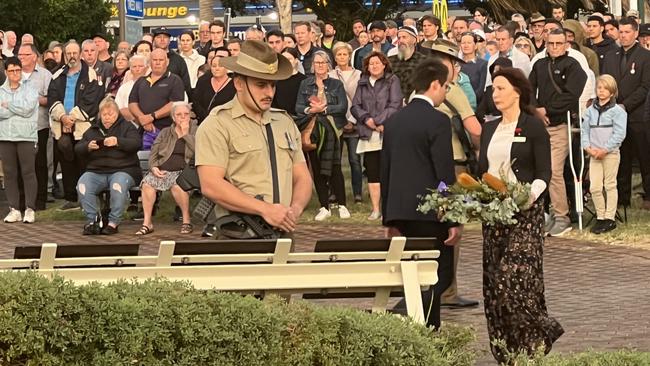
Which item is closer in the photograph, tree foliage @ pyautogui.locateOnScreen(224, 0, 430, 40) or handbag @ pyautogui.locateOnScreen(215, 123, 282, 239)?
handbag @ pyautogui.locateOnScreen(215, 123, 282, 239)

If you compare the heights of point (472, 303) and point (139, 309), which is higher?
point (139, 309)

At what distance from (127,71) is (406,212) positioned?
35.0 feet

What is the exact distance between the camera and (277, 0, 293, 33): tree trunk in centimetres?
3512

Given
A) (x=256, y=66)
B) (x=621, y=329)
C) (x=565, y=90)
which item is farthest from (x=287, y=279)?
(x=565, y=90)

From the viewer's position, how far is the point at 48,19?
40281mm

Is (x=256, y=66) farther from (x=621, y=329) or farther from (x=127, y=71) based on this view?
(x=127, y=71)

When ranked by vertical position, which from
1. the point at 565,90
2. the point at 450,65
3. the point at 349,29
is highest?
the point at 450,65

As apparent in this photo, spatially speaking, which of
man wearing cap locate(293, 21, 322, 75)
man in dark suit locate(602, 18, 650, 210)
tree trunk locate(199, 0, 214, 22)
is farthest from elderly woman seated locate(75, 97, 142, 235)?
tree trunk locate(199, 0, 214, 22)

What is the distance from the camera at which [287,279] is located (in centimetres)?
820

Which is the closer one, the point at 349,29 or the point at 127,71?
the point at 127,71

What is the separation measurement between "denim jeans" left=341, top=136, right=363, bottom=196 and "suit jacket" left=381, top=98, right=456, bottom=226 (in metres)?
8.65

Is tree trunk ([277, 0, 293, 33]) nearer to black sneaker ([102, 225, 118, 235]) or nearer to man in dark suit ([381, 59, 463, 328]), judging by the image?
black sneaker ([102, 225, 118, 235])

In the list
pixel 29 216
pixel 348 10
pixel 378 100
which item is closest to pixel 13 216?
pixel 29 216

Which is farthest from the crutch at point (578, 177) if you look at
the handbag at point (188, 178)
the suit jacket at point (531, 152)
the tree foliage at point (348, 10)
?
the tree foliage at point (348, 10)
